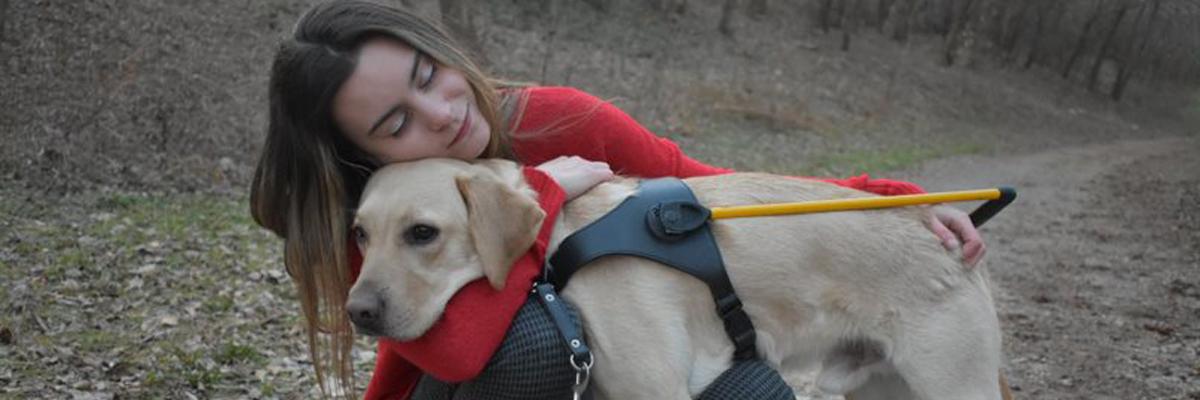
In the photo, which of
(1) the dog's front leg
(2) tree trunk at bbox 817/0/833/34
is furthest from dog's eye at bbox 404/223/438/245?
(2) tree trunk at bbox 817/0/833/34

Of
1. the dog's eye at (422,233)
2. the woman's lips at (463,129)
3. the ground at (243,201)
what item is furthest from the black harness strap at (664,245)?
the ground at (243,201)

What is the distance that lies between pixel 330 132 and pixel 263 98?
10534 mm

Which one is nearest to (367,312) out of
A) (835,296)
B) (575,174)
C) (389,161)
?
(389,161)

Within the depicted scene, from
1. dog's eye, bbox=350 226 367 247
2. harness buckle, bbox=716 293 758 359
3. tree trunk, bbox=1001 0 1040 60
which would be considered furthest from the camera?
tree trunk, bbox=1001 0 1040 60

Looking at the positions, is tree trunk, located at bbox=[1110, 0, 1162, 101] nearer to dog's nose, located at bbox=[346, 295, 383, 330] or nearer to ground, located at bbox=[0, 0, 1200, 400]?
ground, located at bbox=[0, 0, 1200, 400]

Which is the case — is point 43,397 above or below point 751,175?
below

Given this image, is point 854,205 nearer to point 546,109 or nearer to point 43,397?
point 546,109

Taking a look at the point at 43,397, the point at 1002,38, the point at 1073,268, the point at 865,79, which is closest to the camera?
the point at 43,397

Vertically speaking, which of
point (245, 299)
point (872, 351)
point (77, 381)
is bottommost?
point (245, 299)

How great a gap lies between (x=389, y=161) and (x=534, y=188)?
0.55m

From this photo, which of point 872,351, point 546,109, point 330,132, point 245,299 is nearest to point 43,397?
point 245,299

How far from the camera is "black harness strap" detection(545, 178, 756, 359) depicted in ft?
10.6

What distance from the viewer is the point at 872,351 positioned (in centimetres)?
357

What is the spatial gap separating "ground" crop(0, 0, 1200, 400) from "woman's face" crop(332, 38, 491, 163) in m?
2.83
